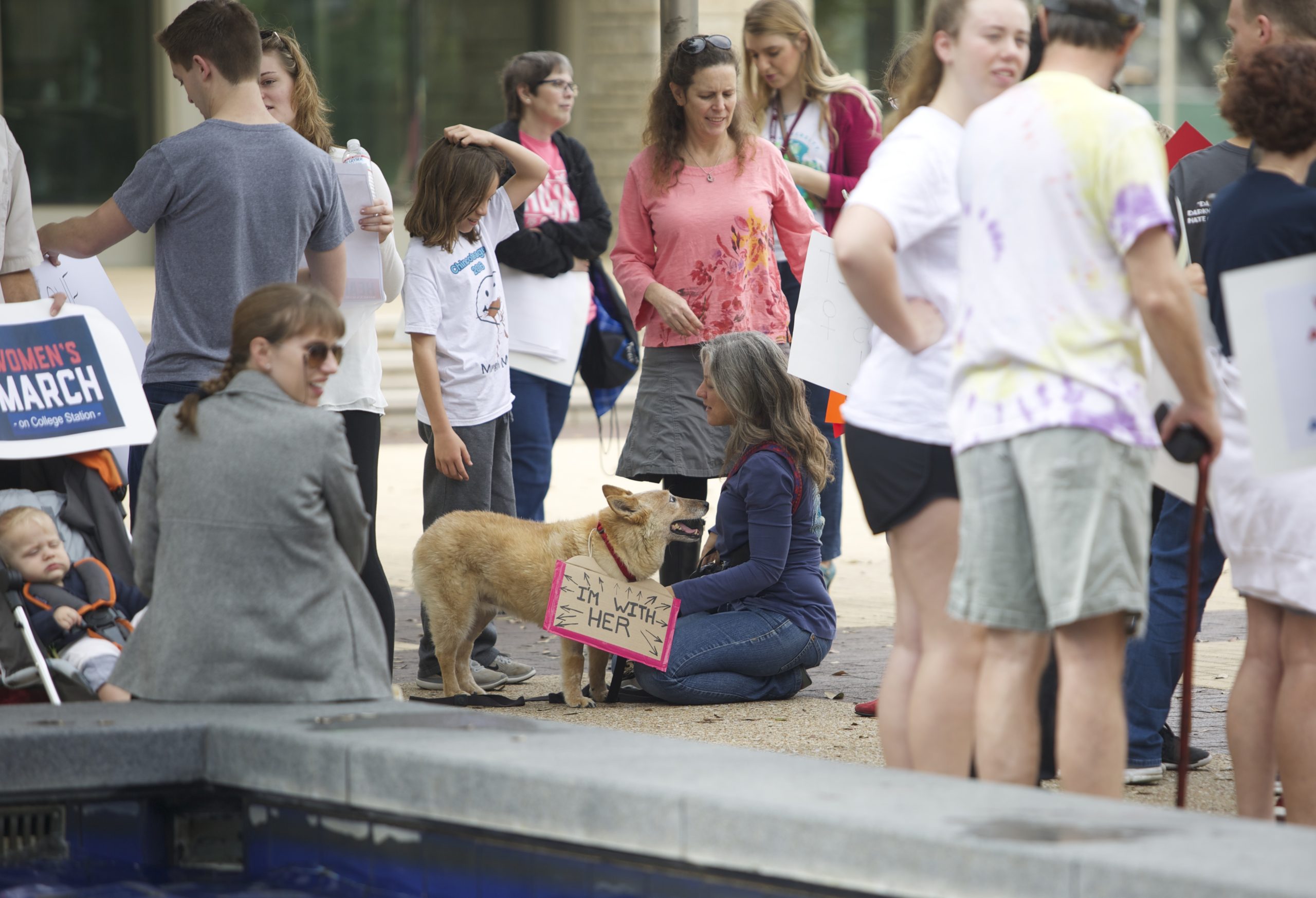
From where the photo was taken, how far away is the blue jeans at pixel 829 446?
272 inches

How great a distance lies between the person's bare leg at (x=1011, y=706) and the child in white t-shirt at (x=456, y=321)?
2949mm

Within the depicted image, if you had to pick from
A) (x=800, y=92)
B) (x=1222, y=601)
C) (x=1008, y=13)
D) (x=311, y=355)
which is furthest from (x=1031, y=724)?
(x=1222, y=601)

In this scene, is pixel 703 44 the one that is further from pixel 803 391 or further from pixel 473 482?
pixel 473 482

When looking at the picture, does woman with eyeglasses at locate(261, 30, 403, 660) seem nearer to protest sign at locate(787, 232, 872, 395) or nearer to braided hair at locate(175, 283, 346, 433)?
braided hair at locate(175, 283, 346, 433)

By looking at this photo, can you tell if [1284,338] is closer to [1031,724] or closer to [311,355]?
[1031,724]

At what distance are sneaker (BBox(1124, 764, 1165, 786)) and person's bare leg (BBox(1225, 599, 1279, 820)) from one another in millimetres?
874

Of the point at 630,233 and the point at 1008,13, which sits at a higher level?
the point at 1008,13

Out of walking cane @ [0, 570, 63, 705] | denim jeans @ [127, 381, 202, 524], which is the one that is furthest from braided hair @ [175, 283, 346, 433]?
walking cane @ [0, 570, 63, 705]

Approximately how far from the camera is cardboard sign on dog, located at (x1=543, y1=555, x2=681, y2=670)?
18.3 ft

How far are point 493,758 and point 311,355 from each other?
1257 millimetres

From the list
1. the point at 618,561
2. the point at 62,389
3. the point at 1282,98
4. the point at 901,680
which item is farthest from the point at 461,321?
the point at 1282,98

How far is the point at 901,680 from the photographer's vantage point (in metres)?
3.65

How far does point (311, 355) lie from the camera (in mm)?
4070

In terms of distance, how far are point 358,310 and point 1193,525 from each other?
9.63ft
